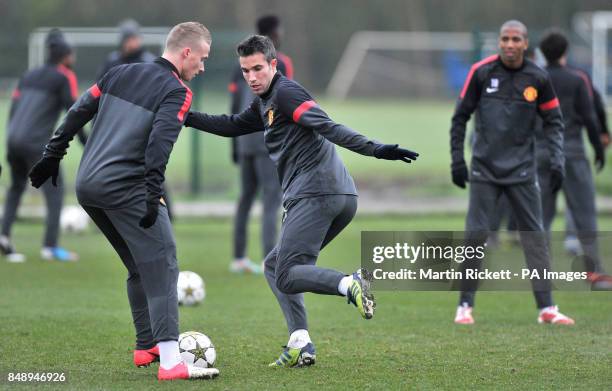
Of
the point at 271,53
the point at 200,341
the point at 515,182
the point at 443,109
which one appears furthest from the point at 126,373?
the point at 443,109

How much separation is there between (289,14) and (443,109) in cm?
1657

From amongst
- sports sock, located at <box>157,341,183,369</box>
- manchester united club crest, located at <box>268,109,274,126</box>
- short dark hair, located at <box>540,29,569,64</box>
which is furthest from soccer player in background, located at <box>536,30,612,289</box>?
sports sock, located at <box>157,341,183,369</box>

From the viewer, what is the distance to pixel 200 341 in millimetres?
6793

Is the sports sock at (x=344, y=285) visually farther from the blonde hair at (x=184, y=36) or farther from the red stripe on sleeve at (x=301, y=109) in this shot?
the blonde hair at (x=184, y=36)

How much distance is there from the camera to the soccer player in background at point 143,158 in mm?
6371

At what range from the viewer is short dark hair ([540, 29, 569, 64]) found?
1065 cm

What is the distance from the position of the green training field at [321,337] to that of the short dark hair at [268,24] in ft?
8.29

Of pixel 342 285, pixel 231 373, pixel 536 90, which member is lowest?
pixel 231 373

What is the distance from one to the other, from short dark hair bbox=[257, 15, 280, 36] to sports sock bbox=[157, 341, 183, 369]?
18.6 ft

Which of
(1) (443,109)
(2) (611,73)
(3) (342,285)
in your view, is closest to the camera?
(3) (342,285)

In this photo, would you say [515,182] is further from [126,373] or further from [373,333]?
[126,373]

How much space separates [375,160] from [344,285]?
22.8 meters

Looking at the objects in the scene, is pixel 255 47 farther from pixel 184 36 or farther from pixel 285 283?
pixel 285 283

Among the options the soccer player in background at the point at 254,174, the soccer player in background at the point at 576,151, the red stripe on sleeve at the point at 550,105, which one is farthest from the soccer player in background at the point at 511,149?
the soccer player in background at the point at 254,174
